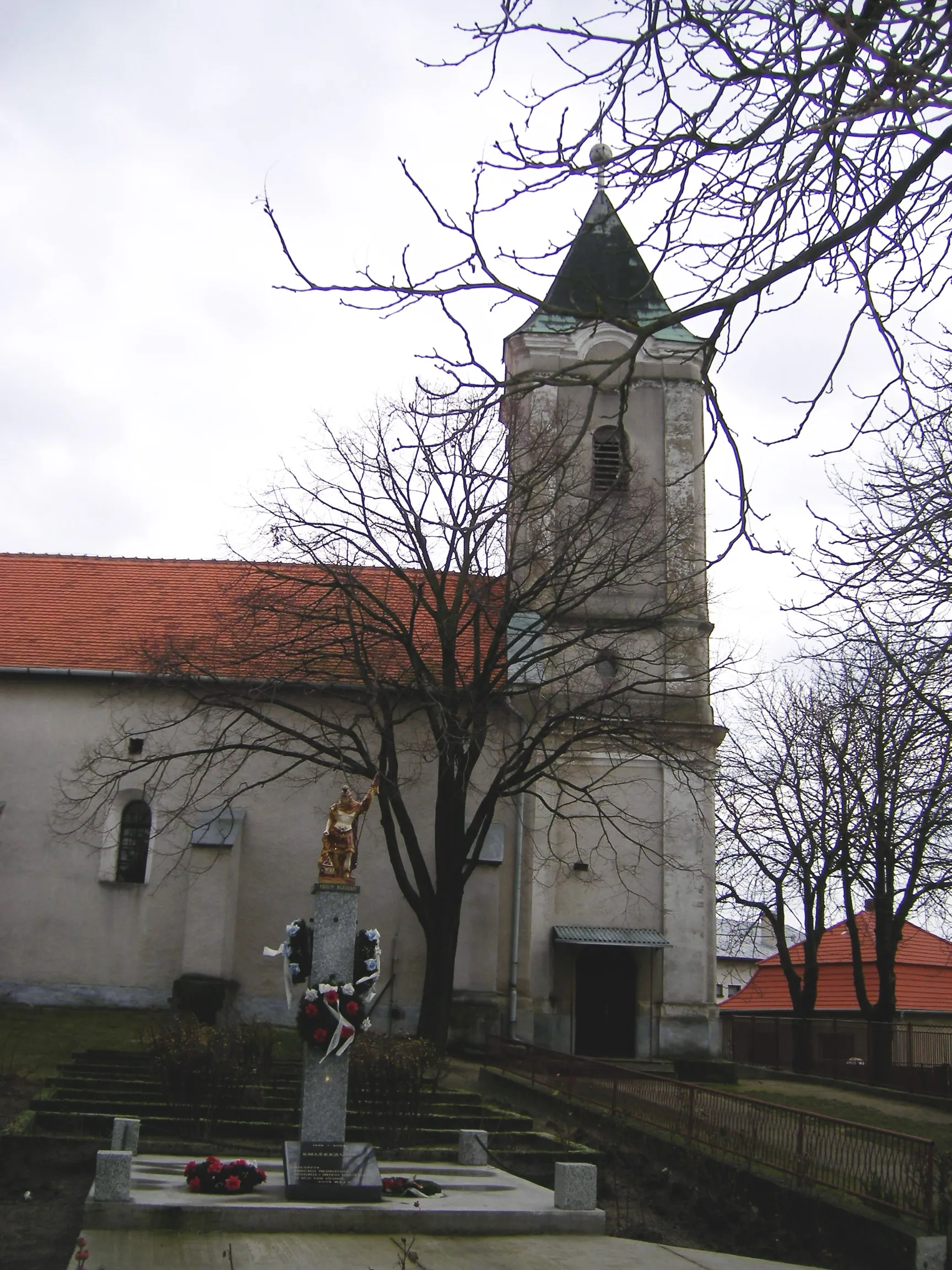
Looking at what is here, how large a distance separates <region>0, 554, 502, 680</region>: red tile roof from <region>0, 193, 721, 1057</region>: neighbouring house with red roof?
0.41 feet

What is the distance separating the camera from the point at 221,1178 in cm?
957

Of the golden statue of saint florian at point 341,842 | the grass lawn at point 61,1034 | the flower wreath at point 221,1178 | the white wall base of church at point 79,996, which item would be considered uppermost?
the golden statue of saint florian at point 341,842

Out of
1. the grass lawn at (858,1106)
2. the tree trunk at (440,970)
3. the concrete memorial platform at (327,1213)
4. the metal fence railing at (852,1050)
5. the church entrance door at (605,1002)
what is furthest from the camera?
the metal fence railing at (852,1050)

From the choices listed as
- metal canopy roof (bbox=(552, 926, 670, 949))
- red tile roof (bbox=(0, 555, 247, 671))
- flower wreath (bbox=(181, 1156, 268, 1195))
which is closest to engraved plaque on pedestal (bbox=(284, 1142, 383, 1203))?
flower wreath (bbox=(181, 1156, 268, 1195))

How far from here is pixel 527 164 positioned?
648cm

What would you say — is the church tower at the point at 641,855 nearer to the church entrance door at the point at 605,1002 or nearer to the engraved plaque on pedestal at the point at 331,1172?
the church entrance door at the point at 605,1002

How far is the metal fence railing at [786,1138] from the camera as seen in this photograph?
9.08 metres

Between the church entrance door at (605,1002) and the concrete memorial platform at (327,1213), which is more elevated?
the church entrance door at (605,1002)

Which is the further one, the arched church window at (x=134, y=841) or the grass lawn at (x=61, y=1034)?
the arched church window at (x=134, y=841)

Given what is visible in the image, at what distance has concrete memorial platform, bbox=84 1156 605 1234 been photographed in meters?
8.78

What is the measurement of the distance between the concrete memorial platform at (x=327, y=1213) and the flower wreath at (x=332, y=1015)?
3.68 ft

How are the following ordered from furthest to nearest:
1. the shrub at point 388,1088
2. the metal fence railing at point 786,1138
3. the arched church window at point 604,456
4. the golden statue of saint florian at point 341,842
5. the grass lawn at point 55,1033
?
the arched church window at point 604,456 < the grass lawn at point 55,1033 < the shrub at point 388,1088 < the golden statue of saint florian at point 341,842 < the metal fence railing at point 786,1138

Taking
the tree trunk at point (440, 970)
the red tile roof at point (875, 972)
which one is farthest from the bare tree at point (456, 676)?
the red tile roof at point (875, 972)

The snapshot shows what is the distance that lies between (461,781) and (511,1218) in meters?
10.4
